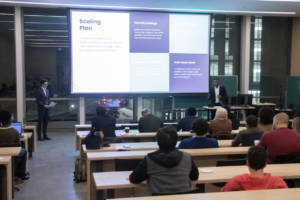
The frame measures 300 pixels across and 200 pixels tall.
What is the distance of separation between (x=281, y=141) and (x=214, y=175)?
96cm

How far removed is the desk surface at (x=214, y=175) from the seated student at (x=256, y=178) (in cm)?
42

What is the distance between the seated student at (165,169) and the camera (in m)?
2.39

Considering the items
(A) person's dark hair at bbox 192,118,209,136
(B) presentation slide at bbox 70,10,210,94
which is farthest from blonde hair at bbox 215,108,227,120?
(B) presentation slide at bbox 70,10,210,94

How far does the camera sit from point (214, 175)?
9.12 feet

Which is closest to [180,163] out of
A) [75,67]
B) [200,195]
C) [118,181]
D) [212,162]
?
[200,195]

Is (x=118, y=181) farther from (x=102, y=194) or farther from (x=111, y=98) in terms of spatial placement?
(x=111, y=98)

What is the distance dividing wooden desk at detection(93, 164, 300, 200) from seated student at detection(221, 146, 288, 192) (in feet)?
1.39

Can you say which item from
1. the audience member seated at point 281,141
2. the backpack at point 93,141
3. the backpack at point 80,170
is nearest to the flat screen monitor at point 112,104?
the backpack at point 80,170

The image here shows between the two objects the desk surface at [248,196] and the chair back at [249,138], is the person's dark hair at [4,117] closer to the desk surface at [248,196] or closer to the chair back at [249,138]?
the desk surface at [248,196]

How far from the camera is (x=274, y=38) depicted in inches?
422

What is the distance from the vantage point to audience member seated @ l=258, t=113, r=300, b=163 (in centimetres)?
324

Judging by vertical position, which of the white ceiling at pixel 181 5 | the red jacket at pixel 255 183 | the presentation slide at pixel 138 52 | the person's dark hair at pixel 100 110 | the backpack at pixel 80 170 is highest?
the white ceiling at pixel 181 5

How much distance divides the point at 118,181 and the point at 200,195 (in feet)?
2.48

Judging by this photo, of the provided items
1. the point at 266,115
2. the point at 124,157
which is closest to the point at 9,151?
the point at 124,157
